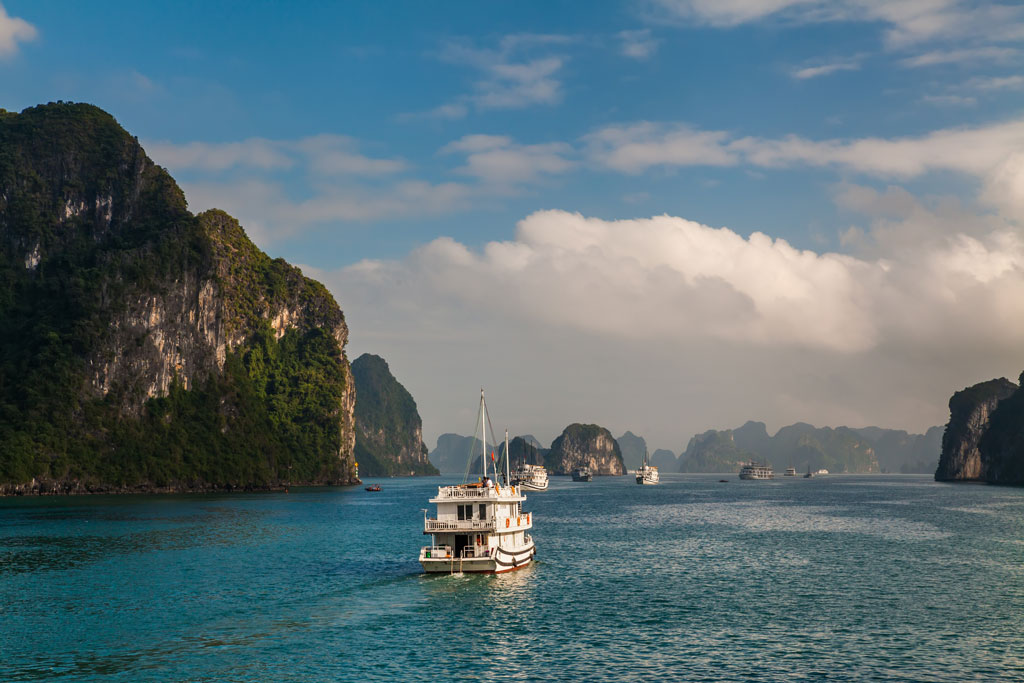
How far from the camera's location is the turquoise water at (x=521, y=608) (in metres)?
38.4

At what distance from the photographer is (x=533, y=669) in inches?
1501

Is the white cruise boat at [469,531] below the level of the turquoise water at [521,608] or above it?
above

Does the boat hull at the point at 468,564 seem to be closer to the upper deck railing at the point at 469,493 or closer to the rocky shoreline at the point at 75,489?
the upper deck railing at the point at 469,493

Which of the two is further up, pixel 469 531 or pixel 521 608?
pixel 469 531

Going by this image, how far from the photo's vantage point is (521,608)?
51.1 m

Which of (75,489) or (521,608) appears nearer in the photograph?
(521,608)

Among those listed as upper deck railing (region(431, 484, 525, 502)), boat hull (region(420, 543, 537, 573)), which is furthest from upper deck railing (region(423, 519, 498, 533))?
boat hull (region(420, 543, 537, 573))

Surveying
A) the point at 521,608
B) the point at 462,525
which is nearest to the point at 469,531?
the point at 462,525

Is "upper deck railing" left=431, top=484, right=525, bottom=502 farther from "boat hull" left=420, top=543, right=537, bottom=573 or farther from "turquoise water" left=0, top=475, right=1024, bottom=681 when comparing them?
"turquoise water" left=0, top=475, right=1024, bottom=681

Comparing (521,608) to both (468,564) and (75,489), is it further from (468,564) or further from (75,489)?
(75,489)

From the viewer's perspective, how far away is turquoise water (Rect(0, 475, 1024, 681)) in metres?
38.4

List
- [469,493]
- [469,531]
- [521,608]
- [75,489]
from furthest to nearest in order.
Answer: [75,489] → [469,493] → [469,531] → [521,608]

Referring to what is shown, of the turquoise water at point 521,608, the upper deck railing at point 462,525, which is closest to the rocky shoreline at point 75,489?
the turquoise water at point 521,608

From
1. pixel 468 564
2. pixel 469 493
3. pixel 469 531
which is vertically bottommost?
pixel 468 564
